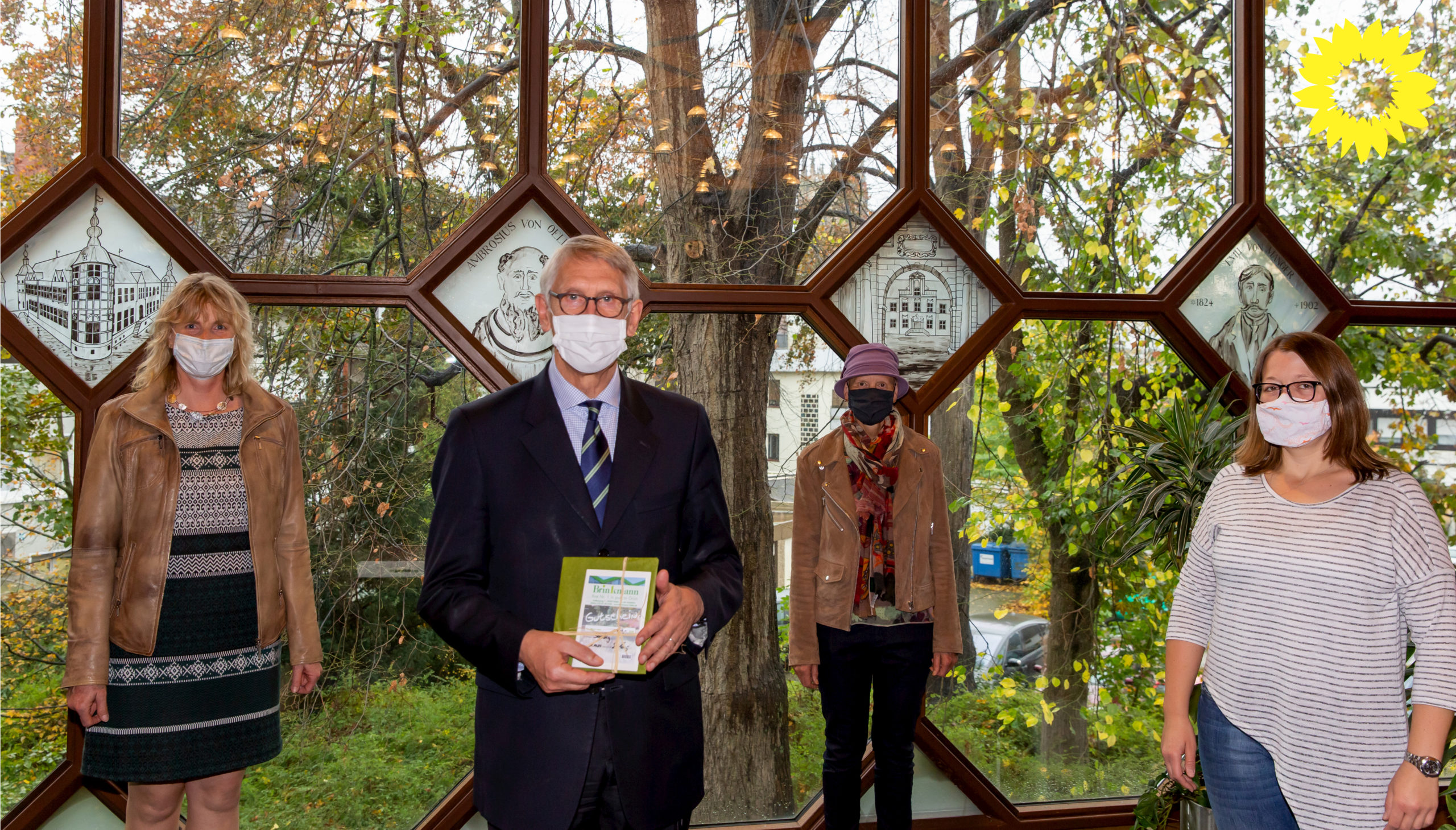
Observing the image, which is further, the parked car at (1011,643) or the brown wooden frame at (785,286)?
the parked car at (1011,643)

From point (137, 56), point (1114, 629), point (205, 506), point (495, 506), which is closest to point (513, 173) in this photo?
point (137, 56)

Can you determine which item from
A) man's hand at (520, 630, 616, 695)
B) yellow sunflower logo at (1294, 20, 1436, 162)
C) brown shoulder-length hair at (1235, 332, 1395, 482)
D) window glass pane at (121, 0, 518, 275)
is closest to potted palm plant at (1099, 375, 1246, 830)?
brown shoulder-length hair at (1235, 332, 1395, 482)

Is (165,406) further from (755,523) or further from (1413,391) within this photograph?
(1413,391)

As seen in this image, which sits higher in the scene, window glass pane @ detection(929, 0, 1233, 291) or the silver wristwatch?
window glass pane @ detection(929, 0, 1233, 291)

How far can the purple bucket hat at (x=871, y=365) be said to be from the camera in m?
2.82

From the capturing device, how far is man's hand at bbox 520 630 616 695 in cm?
144

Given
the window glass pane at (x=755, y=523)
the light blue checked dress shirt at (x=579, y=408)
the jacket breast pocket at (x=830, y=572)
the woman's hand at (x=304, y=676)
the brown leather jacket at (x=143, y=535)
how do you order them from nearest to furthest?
1. the light blue checked dress shirt at (x=579, y=408)
2. the brown leather jacket at (x=143, y=535)
3. the woman's hand at (x=304, y=676)
4. the jacket breast pocket at (x=830, y=572)
5. the window glass pane at (x=755, y=523)

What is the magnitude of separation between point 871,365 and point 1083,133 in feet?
5.34

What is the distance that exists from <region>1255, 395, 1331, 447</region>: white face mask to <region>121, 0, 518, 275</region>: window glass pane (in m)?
2.50

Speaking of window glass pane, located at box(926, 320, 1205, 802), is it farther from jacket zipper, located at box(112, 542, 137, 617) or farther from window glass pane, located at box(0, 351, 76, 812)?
window glass pane, located at box(0, 351, 76, 812)

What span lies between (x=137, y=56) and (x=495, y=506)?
261 cm

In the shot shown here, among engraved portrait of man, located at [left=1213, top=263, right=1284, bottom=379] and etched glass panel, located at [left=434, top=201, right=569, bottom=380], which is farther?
engraved portrait of man, located at [left=1213, top=263, right=1284, bottom=379]

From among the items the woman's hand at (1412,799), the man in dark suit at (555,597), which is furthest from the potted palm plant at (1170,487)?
the man in dark suit at (555,597)

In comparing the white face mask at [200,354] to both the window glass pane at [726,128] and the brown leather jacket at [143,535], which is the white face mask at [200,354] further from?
the window glass pane at [726,128]
